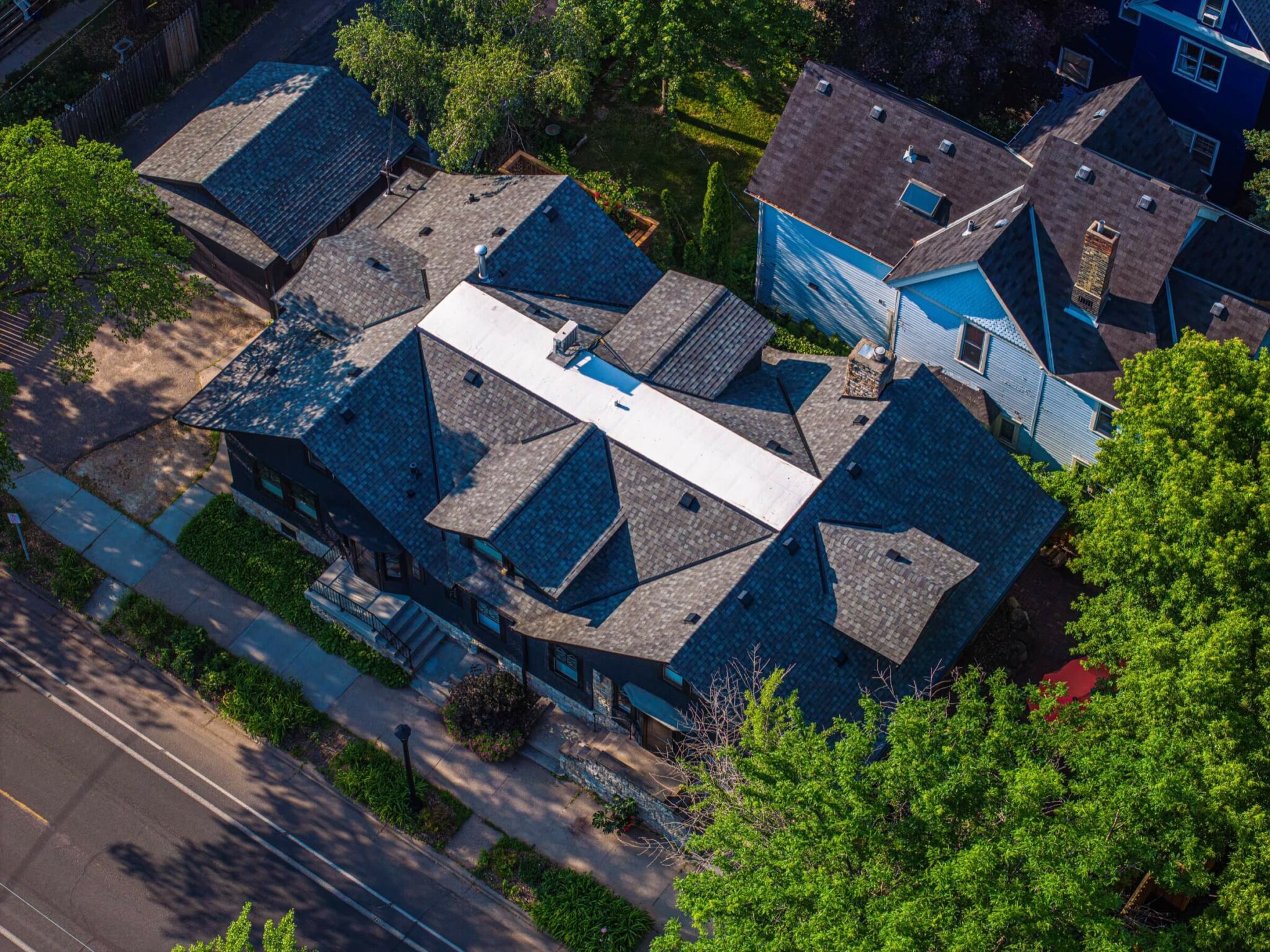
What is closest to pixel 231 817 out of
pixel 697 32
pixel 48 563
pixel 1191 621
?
pixel 48 563

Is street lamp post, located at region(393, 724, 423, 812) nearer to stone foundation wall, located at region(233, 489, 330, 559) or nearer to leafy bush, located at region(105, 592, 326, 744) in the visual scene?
leafy bush, located at region(105, 592, 326, 744)

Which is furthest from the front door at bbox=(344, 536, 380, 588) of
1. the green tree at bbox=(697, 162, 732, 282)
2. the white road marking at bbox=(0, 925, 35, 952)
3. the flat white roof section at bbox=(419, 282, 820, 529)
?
the green tree at bbox=(697, 162, 732, 282)

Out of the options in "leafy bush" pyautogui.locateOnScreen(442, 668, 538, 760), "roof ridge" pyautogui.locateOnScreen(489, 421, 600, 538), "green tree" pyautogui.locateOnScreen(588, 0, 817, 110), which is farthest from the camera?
"green tree" pyautogui.locateOnScreen(588, 0, 817, 110)

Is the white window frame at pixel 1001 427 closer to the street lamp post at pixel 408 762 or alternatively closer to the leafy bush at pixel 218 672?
the street lamp post at pixel 408 762

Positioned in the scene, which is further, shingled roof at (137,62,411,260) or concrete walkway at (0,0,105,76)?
concrete walkway at (0,0,105,76)

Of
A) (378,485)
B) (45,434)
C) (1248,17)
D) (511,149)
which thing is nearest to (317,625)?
(378,485)

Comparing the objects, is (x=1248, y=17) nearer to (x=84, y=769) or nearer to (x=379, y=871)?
(x=379, y=871)
